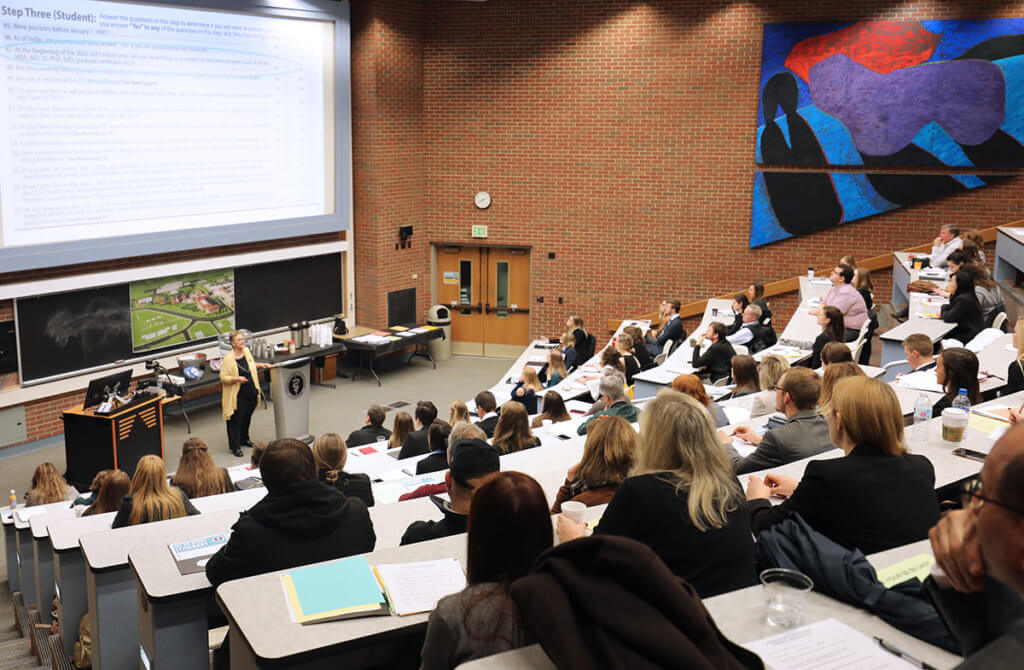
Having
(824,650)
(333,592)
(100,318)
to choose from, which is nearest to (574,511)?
(333,592)

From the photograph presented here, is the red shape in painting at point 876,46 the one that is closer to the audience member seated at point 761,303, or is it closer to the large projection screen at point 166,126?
the audience member seated at point 761,303

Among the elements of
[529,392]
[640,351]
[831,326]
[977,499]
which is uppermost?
[977,499]

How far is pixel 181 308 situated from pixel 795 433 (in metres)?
9.29

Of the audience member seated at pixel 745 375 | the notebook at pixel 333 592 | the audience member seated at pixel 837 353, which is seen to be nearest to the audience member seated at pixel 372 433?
the audience member seated at pixel 745 375

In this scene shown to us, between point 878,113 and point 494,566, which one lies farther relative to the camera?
point 878,113

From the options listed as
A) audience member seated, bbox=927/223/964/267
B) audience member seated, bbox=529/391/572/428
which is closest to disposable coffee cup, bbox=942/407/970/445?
audience member seated, bbox=529/391/572/428

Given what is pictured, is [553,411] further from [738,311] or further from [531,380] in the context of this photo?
[738,311]

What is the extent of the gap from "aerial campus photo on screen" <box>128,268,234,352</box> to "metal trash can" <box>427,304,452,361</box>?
3423 millimetres

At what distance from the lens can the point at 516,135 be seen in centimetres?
1444

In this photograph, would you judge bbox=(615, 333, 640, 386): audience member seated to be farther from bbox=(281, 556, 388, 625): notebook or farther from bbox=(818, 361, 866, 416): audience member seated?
bbox=(281, 556, 388, 625): notebook

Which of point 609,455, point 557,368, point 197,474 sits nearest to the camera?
point 609,455

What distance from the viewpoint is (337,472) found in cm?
522

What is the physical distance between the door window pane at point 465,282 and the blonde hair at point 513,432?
8.92 m

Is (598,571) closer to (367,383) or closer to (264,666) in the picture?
(264,666)
